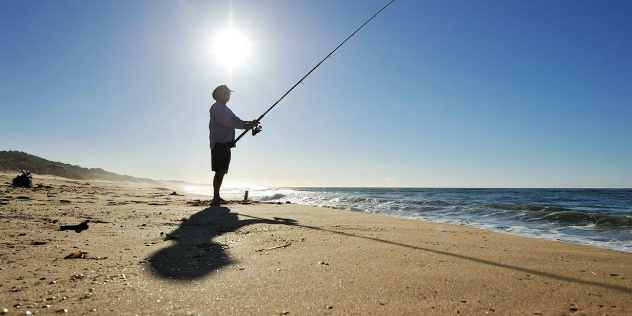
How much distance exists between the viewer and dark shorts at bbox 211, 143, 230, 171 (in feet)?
21.3

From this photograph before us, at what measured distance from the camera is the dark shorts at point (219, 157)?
650cm

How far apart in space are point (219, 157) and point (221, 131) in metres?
0.54

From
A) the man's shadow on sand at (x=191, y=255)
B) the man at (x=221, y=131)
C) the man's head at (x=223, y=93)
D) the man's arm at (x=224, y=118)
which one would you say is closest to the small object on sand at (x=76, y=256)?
the man's shadow on sand at (x=191, y=255)

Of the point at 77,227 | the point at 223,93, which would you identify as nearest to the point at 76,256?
the point at 77,227

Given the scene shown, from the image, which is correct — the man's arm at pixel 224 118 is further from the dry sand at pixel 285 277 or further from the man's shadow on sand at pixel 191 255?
the dry sand at pixel 285 277

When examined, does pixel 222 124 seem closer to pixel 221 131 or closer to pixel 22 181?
pixel 221 131

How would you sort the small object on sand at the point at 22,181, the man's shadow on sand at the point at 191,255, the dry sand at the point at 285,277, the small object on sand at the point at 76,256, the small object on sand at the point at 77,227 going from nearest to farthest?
the dry sand at the point at 285,277 < the man's shadow on sand at the point at 191,255 < the small object on sand at the point at 76,256 < the small object on sand at the point at 77,227 < the small object on sand at the point at 22,181

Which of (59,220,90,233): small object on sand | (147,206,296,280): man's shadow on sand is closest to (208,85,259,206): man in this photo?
(147,206,296,280): man's shadow on sand

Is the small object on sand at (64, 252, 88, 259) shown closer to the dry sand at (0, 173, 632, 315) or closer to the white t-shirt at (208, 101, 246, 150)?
the dry sand at (0, 173, 632, 315)

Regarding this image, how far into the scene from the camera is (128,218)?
3805 millimetres

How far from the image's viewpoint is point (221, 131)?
657cm

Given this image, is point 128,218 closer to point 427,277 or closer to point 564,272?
point 427,277

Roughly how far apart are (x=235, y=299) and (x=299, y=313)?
30cm

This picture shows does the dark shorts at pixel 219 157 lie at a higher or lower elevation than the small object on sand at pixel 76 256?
higher
